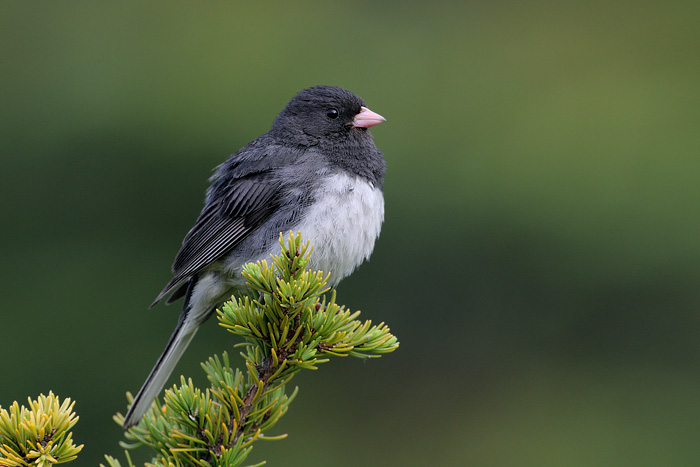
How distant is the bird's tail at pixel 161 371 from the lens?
6.18ft

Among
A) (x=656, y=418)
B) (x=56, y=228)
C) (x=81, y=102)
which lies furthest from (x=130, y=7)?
(x=656, y=418)

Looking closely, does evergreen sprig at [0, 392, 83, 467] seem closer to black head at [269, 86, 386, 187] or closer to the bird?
the bird

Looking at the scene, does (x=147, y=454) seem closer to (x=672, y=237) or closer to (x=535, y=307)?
(x=535, y=307)

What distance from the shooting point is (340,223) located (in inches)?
95.0

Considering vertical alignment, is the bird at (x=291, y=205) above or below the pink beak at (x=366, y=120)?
below

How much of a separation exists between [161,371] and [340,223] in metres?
0.77

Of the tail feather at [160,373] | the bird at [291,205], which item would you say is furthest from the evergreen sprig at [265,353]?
the bird at [291,205]

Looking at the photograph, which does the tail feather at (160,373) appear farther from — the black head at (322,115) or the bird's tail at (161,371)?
the black head at (322,115)

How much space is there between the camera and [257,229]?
8.43 feet

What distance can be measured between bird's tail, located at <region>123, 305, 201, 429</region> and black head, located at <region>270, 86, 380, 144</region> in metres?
0.84

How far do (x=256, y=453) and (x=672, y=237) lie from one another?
2.48 m

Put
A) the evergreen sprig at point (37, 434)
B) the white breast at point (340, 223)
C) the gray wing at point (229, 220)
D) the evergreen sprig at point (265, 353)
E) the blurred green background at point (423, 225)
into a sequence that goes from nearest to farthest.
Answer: the evergreen sprig at point (37, 434)
the evergreen sprig at point (265, 353)
the white breast at point (340, 223)
the gray wing at point (229, 220)
the blurred green background at point (423, 225)

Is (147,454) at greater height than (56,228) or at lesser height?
lesser

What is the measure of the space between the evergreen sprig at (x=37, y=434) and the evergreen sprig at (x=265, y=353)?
22cm
